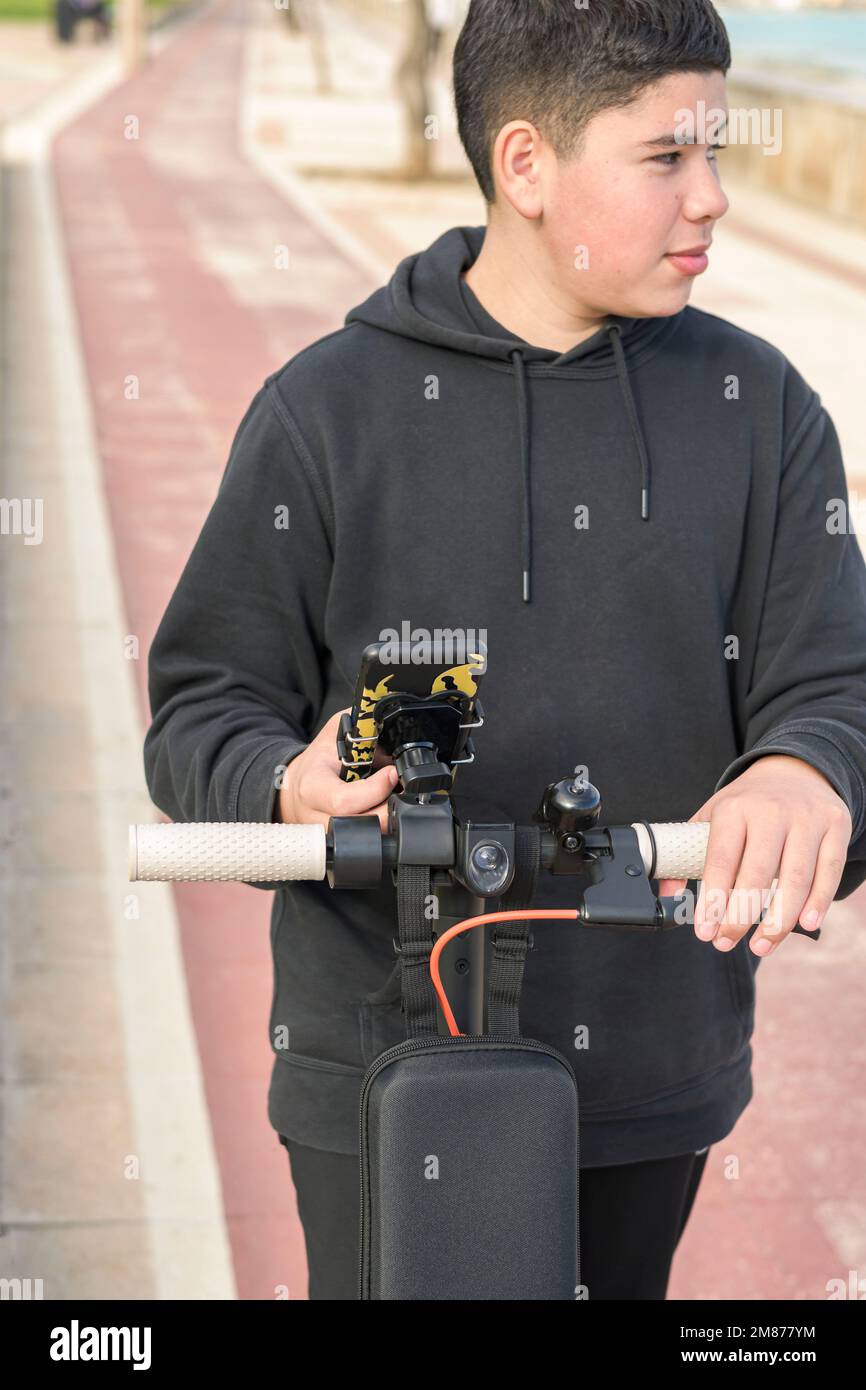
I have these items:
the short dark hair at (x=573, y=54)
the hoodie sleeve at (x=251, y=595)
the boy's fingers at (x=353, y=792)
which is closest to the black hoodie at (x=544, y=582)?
the hoodie sleeve at (x=251, y=595)

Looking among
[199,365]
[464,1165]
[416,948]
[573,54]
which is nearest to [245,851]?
[416,948]

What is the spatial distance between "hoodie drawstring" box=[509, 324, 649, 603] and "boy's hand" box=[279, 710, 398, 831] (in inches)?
15.9

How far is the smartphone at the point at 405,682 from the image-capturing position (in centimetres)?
130

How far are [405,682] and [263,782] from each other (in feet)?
1.00

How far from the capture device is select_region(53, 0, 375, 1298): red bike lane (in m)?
4.10

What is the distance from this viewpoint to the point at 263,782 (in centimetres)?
159

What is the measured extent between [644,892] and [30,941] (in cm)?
372

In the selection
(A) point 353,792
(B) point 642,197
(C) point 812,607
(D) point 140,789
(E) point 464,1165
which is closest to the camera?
(E) point 464,1165

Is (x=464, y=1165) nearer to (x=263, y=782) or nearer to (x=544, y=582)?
(x=263, y=782)

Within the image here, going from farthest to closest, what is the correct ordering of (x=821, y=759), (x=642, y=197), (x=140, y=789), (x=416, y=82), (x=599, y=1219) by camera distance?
1. (x=416, y=82)
2. (x=140, y=789)
3. (x=599, y=1219)
4. (x=642, y=197)
5. (x=821, y=759)

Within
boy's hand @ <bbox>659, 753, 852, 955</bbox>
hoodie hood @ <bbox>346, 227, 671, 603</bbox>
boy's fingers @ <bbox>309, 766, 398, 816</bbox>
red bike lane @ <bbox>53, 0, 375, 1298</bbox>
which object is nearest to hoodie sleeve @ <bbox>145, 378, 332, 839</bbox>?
hoodie hood @ <bbox>346, 227, 671, 603</bbox>

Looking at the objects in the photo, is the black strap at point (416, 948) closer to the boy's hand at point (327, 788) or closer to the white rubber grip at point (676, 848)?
the boy's hand at point (327, 788)

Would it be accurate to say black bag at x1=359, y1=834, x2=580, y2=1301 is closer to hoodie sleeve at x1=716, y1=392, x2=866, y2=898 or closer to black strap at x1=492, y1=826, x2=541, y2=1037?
black strap at x1=492, y1=826, x2=541, y2=1037

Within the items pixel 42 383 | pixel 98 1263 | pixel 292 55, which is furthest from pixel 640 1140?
pixel 292 55
